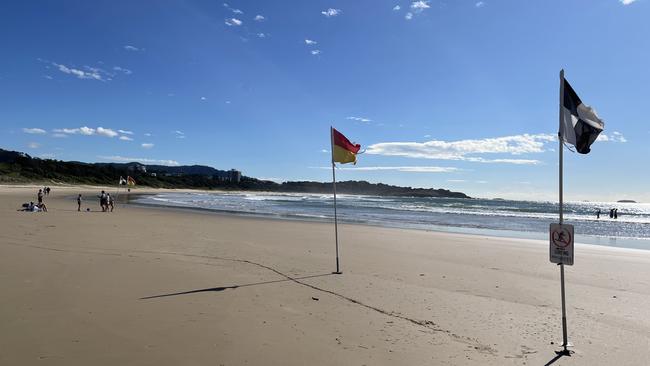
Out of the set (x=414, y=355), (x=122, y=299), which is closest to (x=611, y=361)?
(x=414, y=355)

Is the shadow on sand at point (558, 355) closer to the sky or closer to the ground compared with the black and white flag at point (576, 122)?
closer to the ground

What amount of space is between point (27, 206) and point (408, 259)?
2418 cm

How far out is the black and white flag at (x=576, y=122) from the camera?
18.2 ft

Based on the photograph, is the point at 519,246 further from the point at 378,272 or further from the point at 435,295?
the point at 435,295

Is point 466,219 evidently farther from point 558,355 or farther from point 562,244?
point 558,355

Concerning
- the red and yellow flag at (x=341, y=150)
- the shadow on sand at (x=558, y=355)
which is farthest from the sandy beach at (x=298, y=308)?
the red and yellow flag at (x=341, y=150)

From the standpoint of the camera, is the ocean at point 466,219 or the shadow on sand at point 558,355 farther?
the ocean at point 466,219

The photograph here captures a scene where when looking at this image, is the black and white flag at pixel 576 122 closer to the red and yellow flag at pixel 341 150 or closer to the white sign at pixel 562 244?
the white sign at pixel 562 244

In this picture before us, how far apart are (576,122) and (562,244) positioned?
160cm

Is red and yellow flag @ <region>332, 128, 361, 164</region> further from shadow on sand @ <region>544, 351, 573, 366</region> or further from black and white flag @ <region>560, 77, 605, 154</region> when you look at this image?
shadow on sand @ <region>544, 351, 573, 366</region>

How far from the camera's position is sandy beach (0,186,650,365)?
4918 millimetres

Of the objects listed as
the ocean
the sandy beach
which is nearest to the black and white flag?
the sandy beach

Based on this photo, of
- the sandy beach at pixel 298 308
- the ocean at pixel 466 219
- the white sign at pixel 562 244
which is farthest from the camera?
the ocean at pixel 466 219

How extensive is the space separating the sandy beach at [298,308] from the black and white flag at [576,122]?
2.68 metres
